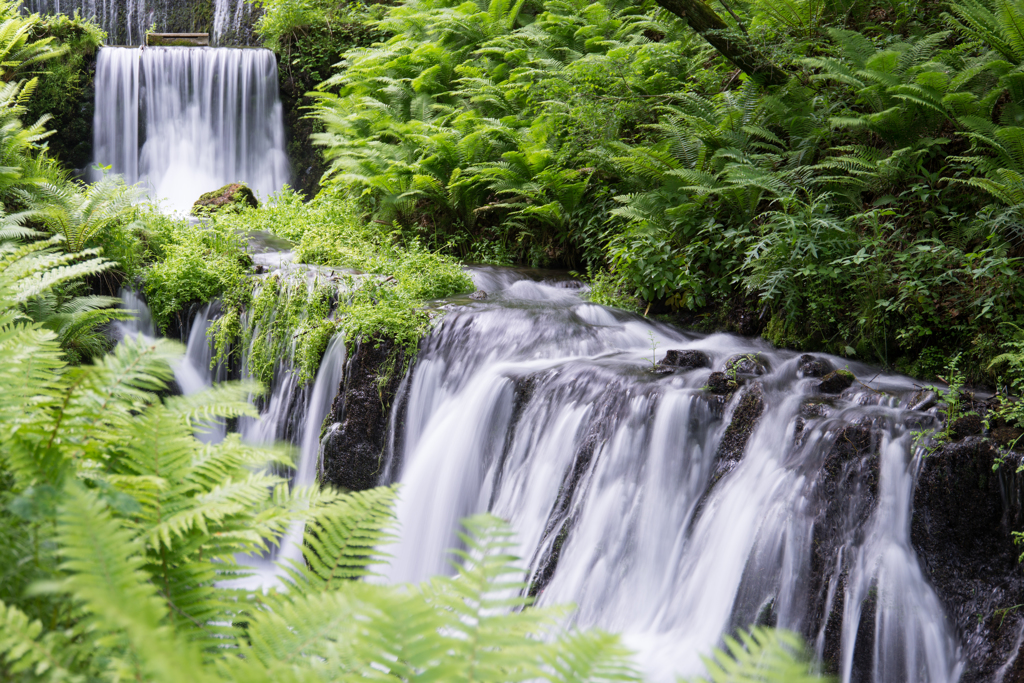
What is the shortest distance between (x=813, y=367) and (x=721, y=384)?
848 mm

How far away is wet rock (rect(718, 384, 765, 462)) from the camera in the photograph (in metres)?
4.34

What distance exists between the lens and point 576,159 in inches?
332

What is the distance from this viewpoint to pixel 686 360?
17.3ft

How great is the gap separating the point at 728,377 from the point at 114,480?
12.6 ft

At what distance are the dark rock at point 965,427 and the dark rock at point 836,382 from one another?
926mm

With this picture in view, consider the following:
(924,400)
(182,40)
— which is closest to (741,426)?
(924,400)

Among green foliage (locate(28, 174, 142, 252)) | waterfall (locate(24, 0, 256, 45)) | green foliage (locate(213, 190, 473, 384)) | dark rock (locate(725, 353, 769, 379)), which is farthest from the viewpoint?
waterfall (locate(24, 0, 256, 45))

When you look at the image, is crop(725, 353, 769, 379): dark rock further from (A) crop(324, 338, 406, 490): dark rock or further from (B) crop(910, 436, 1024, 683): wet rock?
(A) crop(324, 338, 406, 490): dark rock

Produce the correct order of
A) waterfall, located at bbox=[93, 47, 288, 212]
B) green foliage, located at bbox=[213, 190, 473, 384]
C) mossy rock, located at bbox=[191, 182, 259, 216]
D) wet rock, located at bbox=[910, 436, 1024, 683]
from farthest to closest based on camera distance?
waterfall, located at bbox=[93, 47, 288, 212], mossy rock, located at bbox=[191, 182, 259, 216], green foliage, located at bbox=[213, 190, 473, 384], wet rock, located at bbox=[910, 436, 1024, 683]

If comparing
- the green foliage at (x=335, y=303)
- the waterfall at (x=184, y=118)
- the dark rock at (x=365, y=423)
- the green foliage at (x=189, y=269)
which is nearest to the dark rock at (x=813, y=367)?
the green foliage at (x=335, y=303)

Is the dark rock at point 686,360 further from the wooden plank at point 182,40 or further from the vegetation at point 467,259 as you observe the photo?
the wooden plank at point 182,40

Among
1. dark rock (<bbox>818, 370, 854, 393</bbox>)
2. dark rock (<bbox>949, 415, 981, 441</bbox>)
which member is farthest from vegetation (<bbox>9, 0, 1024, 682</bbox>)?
dark rock (<bbox>818, 370, 854, 393</bbox>)

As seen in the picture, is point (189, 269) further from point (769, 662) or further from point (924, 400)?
point (769, 662)

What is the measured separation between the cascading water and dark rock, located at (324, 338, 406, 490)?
0.23 m
